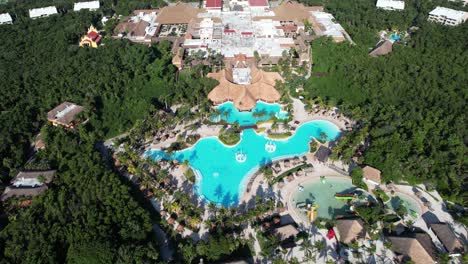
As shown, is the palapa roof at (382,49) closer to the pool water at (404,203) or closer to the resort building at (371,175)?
the resort building at (371,175)

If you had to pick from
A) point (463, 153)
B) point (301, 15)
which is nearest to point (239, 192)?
point (463, 153)

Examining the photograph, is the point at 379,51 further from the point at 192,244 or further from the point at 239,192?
the point at 192,244

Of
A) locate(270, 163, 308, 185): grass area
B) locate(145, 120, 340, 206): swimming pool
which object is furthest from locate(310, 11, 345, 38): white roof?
locate(270, 163, 308, 185): grass area

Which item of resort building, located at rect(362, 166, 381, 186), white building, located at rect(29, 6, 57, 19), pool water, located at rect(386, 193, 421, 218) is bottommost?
pool water, located at rect(386, 193, 421, 218)

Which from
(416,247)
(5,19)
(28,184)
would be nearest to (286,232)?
(416,247)

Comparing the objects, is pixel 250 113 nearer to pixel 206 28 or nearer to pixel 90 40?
pixel 206 28

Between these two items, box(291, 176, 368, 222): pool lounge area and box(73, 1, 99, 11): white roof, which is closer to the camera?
box(291, 176, 368, 222): pool lounge area

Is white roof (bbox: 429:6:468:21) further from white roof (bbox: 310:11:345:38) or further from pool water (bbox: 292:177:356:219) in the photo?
pool water (bbox: 292:177:356:219)
